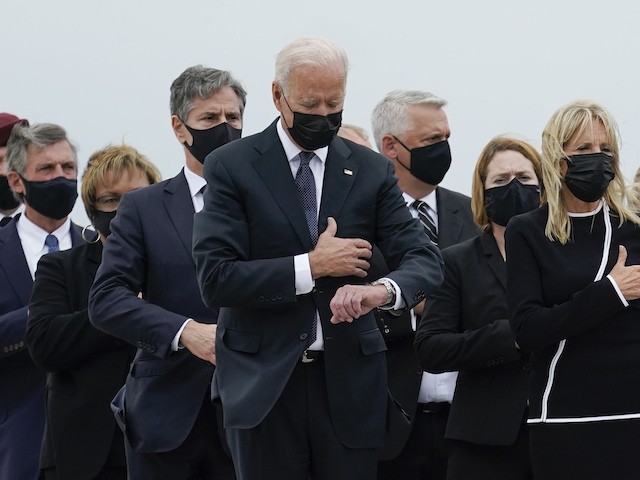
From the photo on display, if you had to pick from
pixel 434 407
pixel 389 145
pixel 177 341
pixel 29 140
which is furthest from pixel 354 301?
pixel 29 140

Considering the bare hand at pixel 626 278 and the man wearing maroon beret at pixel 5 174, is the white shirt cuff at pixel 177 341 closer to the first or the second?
the bare hand at pixel 626 278

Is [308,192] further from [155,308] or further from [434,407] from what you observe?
[434,407]

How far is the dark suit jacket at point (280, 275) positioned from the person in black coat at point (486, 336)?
3.39 ft

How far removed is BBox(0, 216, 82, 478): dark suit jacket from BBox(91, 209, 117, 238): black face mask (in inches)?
19.3

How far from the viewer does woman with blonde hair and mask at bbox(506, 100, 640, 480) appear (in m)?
4.22

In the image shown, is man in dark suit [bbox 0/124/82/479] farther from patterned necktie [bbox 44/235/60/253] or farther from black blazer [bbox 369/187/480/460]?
black blazer [bbox 369/187/480/460]

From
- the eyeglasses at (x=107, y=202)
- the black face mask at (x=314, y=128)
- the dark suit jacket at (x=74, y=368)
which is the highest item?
the black face mask at (x=314, y=128)

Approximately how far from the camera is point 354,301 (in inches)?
141

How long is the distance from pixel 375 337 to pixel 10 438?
7.32ft

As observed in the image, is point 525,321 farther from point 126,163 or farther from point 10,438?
point 10,438

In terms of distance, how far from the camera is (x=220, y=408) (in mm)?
4402

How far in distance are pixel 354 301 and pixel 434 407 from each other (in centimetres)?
192

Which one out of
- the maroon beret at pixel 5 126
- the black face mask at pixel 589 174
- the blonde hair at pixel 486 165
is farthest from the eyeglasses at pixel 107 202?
the black face mask at pixel 589 174

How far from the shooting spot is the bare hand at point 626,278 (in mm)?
4195
